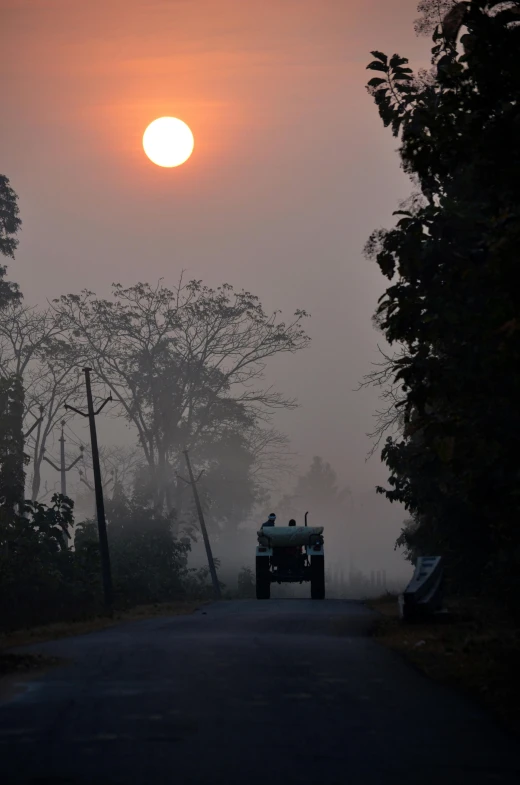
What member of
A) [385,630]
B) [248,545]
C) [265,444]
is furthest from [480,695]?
[248,545]

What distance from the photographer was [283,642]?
17250mm

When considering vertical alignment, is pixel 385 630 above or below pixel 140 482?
below

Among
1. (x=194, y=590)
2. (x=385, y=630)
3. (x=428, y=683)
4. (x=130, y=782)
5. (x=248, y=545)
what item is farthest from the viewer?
(x=248, y=545)

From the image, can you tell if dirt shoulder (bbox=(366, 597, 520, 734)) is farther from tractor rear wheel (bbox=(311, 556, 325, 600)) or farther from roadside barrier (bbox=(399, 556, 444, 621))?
tractor rear wheel (bbox=(311, 556, 325, 600))

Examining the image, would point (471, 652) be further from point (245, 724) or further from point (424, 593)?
point (245, 724)

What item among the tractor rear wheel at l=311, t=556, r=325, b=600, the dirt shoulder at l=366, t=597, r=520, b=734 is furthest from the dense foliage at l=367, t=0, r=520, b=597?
the tractor rear wheel at l=311, t=556, r=325, b=600

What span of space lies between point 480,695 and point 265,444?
208 feet

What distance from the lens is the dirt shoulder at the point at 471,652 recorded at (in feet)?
37.4

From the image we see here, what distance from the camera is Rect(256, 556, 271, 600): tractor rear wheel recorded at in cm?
3406

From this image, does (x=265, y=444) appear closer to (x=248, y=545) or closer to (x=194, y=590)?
(x=194, y=590)

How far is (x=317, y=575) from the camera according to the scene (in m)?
34.1

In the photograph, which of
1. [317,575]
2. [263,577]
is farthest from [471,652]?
[263,577]

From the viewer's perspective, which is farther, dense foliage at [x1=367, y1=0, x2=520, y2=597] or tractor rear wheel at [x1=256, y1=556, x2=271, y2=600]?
tractor rear wheel at [x1=256, y1=556, x2=271, y2=600]

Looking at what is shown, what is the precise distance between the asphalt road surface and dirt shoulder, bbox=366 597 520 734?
358 mm
